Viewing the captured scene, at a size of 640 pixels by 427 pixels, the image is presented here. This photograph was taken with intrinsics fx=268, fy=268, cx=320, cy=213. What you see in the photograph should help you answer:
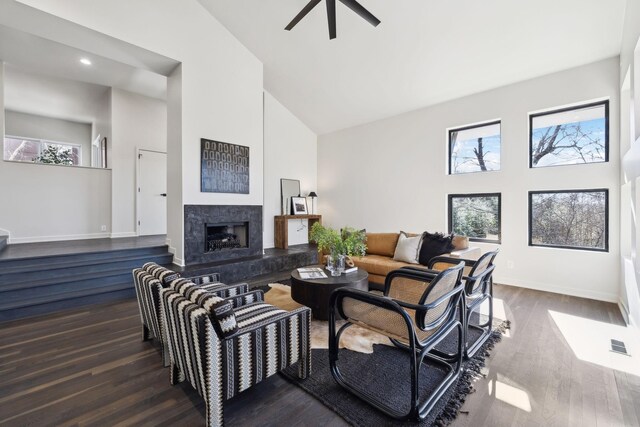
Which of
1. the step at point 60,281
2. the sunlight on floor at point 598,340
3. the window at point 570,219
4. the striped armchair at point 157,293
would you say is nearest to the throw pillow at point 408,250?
the sunlight on floor at point 598,340

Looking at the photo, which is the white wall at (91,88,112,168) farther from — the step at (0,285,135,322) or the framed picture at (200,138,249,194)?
the step at (0,285,135,322)

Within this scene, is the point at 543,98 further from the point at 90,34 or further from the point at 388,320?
the point at 90,34

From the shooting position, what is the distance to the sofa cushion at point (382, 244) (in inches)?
171

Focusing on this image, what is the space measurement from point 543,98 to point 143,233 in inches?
308

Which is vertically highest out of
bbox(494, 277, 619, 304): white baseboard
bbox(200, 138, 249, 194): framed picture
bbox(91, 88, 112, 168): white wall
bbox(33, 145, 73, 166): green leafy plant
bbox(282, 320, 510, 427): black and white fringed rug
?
bbox(91, 88, 112, 168): white wall

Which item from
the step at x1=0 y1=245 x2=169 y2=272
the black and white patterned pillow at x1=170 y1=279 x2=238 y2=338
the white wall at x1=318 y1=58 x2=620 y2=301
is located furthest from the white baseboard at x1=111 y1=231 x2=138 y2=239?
the black and white patterned pillow at x1=170 y1=279 x2=238 y2=338

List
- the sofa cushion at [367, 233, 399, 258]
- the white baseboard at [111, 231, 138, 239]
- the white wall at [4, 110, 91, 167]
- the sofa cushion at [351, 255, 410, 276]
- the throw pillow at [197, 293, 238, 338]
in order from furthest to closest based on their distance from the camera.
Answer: the white wall at [4, 110, 91, 167]
the white baseboard at [111, 231, 138, 239]
the sofa cushion at [367, 233, 399, 258]
the sofa cushion at [351, 255, 410, 276]
the throw pillow at [197, 293, 238, 338]

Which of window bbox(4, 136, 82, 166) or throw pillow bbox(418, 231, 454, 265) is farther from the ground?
window bbox(4, 136, 82, 166)

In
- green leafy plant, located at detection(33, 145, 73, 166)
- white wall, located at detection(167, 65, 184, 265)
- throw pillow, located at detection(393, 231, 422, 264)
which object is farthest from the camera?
green leafy plant, located at detection(33, 145, 73, 166)

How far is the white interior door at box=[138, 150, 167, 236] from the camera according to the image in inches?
233

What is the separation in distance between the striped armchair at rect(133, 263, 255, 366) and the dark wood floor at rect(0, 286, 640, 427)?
20 centimetres

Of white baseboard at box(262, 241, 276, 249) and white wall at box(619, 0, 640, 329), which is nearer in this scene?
white wall at box(619, 0, 640, 329)

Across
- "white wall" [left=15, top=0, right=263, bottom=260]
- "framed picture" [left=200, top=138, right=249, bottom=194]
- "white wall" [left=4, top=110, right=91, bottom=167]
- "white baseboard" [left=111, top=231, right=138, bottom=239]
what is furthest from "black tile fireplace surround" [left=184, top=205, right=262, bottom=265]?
"white wall" [left=4, top=110, right=91, bottom=167]

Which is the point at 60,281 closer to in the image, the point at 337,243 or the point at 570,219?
the point at 337,243
